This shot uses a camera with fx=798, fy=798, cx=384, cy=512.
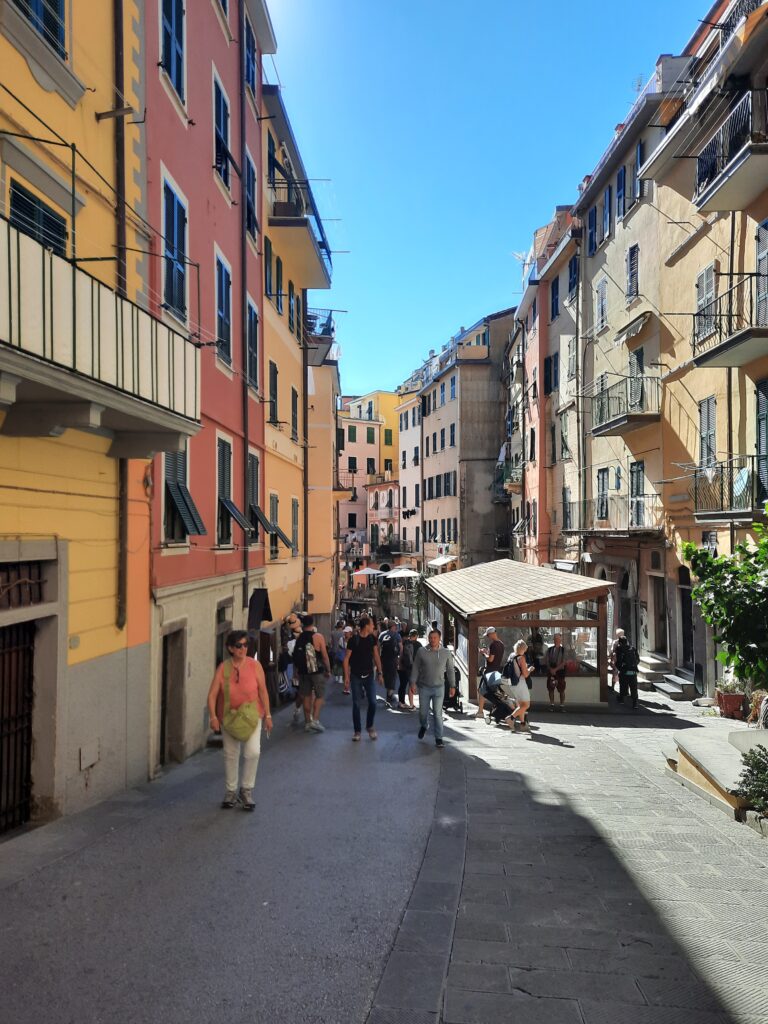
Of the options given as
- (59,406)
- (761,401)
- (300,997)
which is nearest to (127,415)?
(59,406)

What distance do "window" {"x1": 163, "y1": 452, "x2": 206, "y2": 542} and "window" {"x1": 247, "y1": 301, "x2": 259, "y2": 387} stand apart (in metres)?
5.91

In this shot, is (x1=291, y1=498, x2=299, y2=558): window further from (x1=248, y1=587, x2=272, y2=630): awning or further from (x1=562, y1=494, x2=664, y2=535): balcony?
(x1=562, y1=494, x2=664, y2=535): balcony

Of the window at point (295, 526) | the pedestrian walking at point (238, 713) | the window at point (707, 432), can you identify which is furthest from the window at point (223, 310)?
the window at point (707, 432)

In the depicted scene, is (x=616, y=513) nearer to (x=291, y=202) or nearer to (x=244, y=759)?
(x=291, y=202)

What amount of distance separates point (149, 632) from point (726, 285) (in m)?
14.4

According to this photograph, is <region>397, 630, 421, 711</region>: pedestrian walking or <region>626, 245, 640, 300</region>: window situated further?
Answer: <region>626, 245, 640, 300</region>: window

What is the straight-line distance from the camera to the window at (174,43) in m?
11.5

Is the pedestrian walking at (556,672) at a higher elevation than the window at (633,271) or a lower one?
lower

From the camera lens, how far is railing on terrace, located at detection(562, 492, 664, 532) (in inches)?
871

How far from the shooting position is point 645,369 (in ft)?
75.2

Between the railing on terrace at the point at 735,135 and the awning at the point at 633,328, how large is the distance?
5.44 meters

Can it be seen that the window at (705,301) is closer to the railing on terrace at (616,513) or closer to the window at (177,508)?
the railing on terrace at (616,513)

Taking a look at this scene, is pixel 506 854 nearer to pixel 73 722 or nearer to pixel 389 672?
pixel 73 722

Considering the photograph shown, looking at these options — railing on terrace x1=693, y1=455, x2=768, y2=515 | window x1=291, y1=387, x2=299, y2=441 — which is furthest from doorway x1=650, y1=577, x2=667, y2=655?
window x1=291, y1=387, x2=299, y2=441
